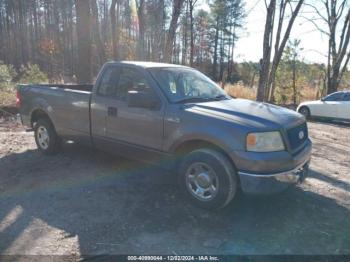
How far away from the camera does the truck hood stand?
3984 millimetres

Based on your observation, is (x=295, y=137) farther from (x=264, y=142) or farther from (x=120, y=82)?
(x=120, y=82)

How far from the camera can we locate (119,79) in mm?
5246

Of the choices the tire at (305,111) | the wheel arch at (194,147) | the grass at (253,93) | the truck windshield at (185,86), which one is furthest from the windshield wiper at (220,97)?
the grass at (253,93)

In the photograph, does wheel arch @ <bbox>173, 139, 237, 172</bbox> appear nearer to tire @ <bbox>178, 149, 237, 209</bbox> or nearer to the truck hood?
tire @ <bbox>178, 149, 237, 209</bbox>

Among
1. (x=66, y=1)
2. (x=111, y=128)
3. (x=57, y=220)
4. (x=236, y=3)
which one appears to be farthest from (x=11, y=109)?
(x=236, y=3)

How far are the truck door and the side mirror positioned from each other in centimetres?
8

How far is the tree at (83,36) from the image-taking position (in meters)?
10.9

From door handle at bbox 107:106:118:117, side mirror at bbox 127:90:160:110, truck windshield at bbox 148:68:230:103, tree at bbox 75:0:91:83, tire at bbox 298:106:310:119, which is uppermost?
tree at bbox 75:0:91:83

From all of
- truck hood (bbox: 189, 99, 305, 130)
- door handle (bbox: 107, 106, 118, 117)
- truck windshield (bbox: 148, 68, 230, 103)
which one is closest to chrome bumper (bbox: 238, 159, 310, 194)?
truck hood (bbox: 189, 99, 305, 130)

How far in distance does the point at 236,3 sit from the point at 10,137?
42.3 m

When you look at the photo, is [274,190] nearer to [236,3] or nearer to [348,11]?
[348,11]

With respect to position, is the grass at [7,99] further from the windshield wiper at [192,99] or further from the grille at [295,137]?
the grille at [295,137]

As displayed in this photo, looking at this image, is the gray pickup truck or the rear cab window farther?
the rear cab window

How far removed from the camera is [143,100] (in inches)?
178
